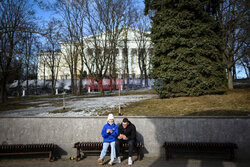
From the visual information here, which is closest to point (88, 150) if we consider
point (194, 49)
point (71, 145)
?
point (71, 145)

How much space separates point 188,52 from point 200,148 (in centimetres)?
772

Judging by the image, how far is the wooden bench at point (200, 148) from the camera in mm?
5411

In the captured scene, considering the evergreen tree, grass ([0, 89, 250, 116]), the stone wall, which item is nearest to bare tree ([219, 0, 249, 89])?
the evergreen tree

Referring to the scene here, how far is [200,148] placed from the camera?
18.0 ft

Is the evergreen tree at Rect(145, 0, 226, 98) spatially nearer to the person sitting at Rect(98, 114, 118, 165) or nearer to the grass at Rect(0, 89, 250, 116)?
the grass at Rect(0, 89, 250, 116)

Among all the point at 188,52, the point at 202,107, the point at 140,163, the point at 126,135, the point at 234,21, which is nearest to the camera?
the point at 140,163

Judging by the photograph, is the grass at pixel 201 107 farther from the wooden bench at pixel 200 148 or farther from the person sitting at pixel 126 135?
the person sitting at pixel 126 135

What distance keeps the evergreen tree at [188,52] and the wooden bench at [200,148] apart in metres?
6.46

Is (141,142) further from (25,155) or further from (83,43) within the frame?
(83,43)

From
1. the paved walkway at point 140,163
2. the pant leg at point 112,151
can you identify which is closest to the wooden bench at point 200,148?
the paved walkway at point 140,163

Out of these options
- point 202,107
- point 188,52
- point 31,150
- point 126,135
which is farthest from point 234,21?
point 31,150

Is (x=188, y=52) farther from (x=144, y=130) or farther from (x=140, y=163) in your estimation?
(x=140, y=163)

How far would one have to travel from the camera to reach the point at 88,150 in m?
5.95

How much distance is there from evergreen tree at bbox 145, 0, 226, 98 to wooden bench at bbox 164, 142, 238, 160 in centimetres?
646
